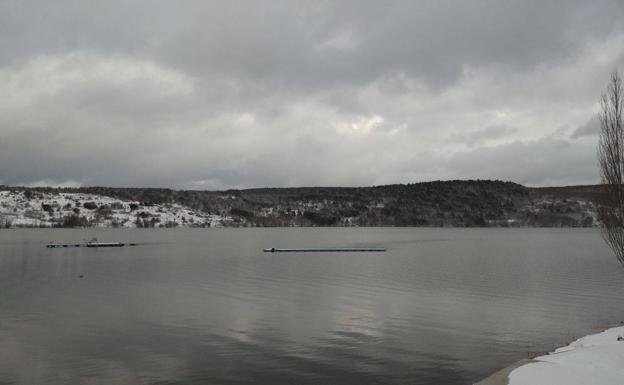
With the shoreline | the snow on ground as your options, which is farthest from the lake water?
the snow on ground

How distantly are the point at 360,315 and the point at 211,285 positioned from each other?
73.0 feet

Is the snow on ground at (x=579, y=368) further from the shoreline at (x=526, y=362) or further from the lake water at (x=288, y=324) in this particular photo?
the lake water at (x=288, y=324)

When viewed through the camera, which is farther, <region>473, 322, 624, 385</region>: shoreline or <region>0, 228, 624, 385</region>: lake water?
<region>0, 228, 624, 385</region>: lake water

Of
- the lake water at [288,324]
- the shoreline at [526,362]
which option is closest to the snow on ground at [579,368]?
the shoreline at [526,362]

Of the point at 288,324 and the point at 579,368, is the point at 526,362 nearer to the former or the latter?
the point at 579,368

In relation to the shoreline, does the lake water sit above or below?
below

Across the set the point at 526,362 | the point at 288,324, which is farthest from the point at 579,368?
the point at 288,324

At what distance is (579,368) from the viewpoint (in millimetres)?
17250

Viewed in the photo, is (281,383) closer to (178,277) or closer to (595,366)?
(595,366)

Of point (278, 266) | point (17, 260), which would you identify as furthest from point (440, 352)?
point (17, 260)

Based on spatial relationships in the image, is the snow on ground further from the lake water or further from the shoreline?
the lake water

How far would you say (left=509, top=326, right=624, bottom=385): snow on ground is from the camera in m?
15.9

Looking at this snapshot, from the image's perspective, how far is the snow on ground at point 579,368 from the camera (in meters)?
15.9

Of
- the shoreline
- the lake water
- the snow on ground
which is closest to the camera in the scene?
the snow on ground
